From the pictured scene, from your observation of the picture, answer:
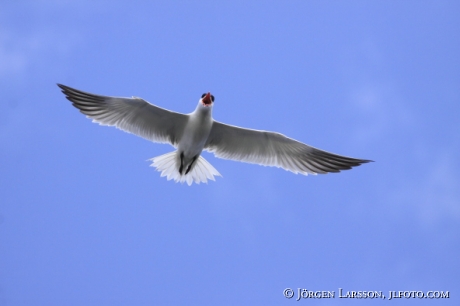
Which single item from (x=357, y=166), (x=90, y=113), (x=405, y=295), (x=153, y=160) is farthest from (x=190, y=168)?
(x=405, y=295)

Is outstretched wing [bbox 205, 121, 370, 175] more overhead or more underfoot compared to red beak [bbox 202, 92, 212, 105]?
more underfoot

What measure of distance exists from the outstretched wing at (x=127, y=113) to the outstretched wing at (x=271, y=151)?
2.88ft

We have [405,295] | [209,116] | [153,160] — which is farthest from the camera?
[153,160]

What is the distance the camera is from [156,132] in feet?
37.7

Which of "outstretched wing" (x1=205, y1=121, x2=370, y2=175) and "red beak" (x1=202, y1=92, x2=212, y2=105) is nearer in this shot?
"red beak" (x1=202, y1=92, x2=212, y2=105)

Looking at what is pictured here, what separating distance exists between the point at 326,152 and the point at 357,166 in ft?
2.26

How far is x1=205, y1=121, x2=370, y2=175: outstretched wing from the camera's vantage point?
36.7 ft

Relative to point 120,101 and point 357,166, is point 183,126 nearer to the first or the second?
point 120,101

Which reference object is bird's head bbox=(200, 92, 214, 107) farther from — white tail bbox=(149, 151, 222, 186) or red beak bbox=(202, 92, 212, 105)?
white tail bbox=(149, 151, 222, 186)

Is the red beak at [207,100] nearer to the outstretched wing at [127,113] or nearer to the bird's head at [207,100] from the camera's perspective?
the bird's head at [207,100]

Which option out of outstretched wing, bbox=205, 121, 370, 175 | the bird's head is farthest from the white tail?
the bird's head

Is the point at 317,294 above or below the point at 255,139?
below

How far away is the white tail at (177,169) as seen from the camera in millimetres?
11578

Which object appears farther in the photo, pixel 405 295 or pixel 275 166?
pixel 275 166
